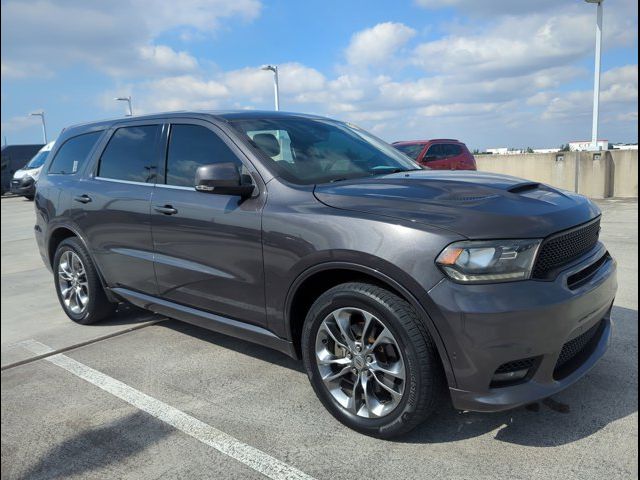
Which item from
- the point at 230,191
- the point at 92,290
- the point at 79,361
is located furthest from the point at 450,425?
the point at 92,290

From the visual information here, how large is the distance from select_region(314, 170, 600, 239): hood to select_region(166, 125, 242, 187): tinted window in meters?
0.88

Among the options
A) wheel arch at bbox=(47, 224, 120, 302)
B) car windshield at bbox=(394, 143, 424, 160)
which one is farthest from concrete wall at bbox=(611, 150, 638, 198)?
wheel arch at bbox=(47, 224, 120, 302)

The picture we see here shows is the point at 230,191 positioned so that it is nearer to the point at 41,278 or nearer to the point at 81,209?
the point at 81,209

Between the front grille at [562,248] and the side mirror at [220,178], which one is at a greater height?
the side mirror at [220,178]

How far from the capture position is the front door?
318 cm

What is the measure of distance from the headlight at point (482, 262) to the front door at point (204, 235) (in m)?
1.19

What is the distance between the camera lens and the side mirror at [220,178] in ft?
9.88

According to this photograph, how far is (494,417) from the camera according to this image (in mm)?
2922

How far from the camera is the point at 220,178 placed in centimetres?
301

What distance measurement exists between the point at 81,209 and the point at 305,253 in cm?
268

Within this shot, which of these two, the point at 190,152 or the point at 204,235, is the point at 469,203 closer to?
the point at 204,235

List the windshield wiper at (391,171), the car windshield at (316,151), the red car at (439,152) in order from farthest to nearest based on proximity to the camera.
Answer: the red car at (439,152) < the windshield wiper at (391,171) < the car windshield at (316,151)

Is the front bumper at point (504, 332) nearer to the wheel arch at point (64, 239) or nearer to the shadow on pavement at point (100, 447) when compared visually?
the shadow on pavement at point (100, 447)

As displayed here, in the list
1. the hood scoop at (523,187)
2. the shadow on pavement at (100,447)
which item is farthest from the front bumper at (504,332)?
the shadow on pavement at (100,447)
